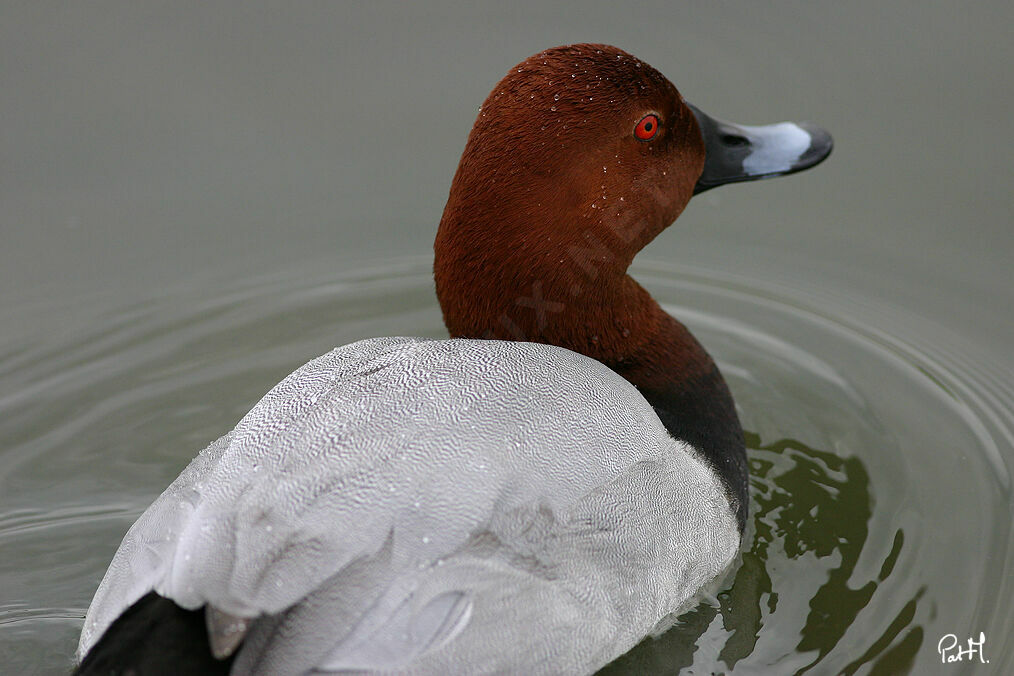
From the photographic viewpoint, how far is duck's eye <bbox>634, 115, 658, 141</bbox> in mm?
2891

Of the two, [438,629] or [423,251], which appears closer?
[438,629]

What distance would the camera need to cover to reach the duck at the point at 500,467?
2.15 m

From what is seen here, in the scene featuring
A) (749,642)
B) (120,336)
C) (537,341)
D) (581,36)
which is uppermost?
(581,36)

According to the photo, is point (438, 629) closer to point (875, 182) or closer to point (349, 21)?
point (875, 182)

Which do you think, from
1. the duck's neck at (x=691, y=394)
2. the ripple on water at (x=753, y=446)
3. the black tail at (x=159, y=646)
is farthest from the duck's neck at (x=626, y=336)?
the black tail at (x=159, y=646)

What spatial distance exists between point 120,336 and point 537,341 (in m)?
1.82

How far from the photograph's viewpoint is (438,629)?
7.23ft

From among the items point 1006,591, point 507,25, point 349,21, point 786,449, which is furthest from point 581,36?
point 1006,591

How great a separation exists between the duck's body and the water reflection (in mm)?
245
